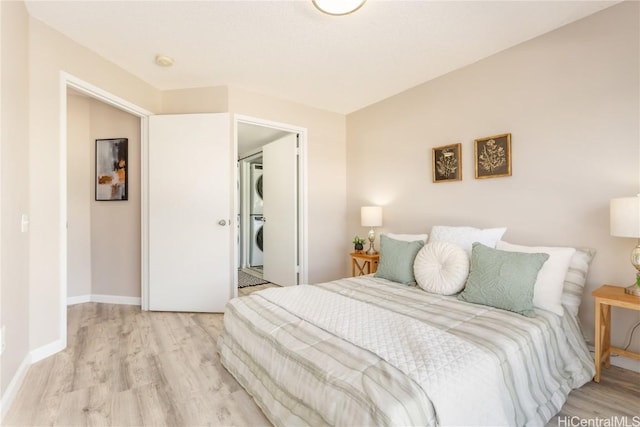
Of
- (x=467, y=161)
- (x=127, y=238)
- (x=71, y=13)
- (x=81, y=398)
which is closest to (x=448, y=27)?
(x=467, y=161)

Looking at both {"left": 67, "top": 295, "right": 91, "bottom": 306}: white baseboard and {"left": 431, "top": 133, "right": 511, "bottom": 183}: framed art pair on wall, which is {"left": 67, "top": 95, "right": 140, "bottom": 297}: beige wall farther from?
{"left": 431, "top": 133, "right": 511, "bottom": 183}: framed art pair on wall

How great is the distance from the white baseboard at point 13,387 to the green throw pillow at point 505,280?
2.59m

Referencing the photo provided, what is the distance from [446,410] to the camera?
1.03 m

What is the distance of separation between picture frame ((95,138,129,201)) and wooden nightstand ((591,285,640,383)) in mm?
4109

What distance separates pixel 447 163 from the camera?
282 centimetres

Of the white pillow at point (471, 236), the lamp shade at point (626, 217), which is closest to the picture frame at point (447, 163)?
the white pillow at point (471, 236)

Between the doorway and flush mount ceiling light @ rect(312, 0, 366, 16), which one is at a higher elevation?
flush mount ceiling light @ rect(312, 0, 366, 16)

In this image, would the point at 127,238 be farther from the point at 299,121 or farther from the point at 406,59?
the point at 406,59

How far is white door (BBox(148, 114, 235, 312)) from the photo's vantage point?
9.93ft

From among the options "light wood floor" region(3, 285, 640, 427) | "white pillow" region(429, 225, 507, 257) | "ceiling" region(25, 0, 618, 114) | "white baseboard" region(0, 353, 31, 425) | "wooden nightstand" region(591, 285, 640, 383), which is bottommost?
"light wood floor" region(3, 285, 640, 427)

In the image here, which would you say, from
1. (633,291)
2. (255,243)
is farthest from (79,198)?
(633,291)

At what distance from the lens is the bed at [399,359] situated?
1.05 m

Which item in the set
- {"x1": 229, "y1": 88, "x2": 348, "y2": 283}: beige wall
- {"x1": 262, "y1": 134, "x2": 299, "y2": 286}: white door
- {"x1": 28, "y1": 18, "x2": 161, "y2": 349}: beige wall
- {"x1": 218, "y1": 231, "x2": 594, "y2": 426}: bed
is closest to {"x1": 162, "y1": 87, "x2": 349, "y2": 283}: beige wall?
{"x1": 229, "y1": 88, "x2": 348, "y2": 283}: beige wall

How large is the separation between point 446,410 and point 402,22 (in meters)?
2.24
